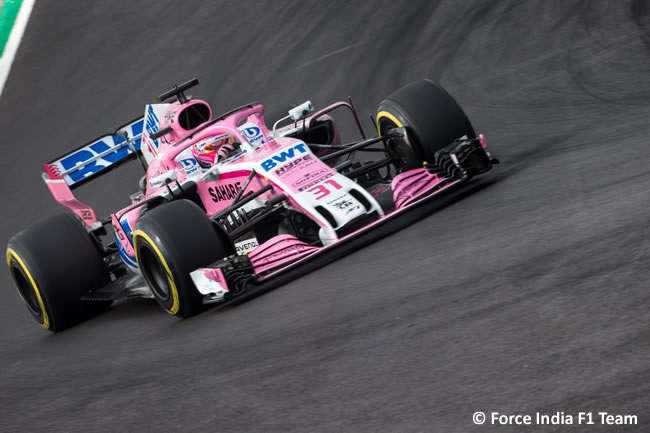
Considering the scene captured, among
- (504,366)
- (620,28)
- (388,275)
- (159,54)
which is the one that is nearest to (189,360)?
(388,275)

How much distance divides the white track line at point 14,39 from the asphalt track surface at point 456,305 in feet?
16.2

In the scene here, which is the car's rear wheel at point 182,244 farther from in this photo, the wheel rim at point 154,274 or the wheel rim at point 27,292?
the wheel rim at point 27,292

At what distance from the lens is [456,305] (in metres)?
4.50

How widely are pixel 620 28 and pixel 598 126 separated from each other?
3.66 metres

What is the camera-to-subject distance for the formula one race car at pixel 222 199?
6.15 metres

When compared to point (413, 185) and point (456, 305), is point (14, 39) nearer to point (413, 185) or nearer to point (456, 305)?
point (413, 185)

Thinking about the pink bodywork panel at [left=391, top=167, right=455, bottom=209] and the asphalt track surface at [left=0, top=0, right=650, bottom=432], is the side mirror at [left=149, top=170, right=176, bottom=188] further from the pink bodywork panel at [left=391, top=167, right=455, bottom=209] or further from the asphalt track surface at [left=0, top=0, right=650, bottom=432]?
the pink bodywork panel at [left=391, top=167, right=455, bottom=209]

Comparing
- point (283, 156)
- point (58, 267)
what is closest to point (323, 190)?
point (283, 156)

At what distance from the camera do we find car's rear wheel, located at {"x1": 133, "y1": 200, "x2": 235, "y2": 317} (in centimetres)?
604

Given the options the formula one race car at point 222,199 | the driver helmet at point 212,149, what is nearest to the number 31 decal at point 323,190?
the formula one race car at point 222,199

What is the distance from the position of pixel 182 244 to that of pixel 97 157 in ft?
9.48

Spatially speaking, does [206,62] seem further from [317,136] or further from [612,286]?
[612,286]

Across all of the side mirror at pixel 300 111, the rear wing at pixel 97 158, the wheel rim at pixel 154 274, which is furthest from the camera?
the rear wing at pixel 97 158

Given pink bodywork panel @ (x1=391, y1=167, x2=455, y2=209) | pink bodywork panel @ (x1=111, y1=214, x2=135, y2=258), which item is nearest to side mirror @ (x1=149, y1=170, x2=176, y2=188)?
pink bodywork panel @ (x1=111, y1=214, x2=135, y2=258)
